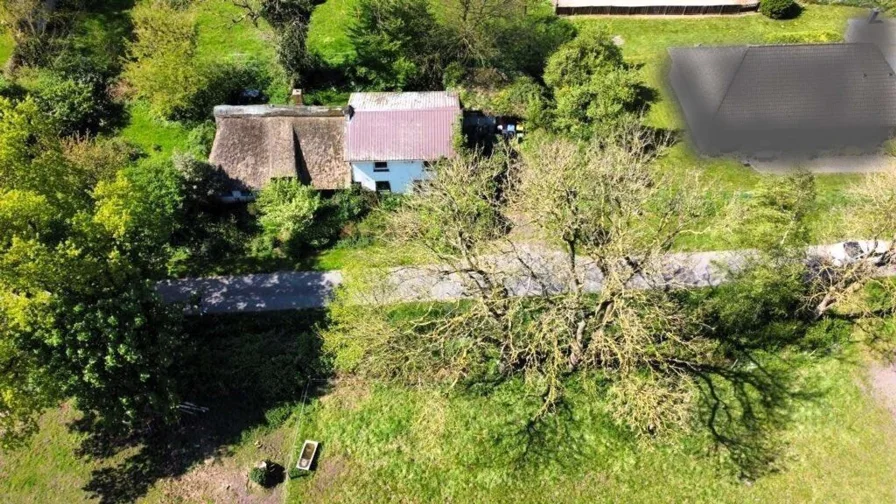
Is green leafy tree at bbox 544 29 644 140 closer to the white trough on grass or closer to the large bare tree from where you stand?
the large bare tree

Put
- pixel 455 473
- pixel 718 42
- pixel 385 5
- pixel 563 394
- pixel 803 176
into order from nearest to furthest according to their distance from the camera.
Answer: pixel 455 473
pixel 563 394
pixel 803 176
pixel 385 5
pixel 718 42

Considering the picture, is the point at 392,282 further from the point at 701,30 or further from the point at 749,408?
the point at 701,30

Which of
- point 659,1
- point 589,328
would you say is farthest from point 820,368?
point 659,1

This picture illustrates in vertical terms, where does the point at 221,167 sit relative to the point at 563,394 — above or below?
above

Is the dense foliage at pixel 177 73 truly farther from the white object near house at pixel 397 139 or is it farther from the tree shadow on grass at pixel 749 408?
the tree shadow on grass at pixel 749 408

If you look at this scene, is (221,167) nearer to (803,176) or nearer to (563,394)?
(563,394)

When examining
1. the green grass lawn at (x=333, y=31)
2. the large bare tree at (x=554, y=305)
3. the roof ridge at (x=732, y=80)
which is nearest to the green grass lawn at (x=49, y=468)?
the large bare tree at (x=554, y=305)
